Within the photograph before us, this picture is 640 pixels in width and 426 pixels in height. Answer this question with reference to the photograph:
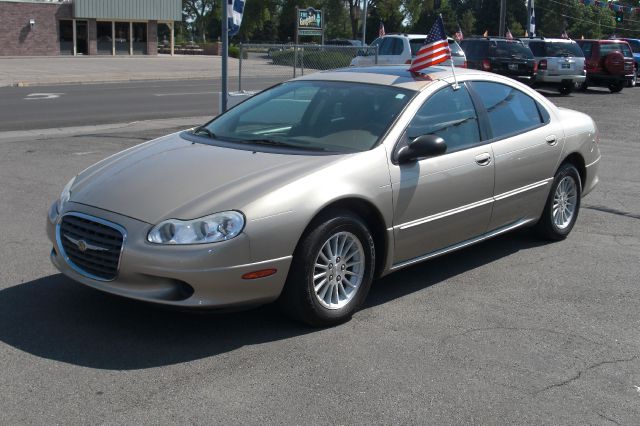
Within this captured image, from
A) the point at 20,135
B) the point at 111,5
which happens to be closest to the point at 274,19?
the point at 111,5

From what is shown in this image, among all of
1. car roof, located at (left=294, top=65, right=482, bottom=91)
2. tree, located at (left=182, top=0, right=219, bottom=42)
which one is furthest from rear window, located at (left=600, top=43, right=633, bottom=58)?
tree, located at (left=182, top=0, right=219, bottom=42)

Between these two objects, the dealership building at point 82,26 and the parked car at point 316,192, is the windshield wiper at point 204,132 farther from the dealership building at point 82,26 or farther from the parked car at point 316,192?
the dealership building at point 82,26

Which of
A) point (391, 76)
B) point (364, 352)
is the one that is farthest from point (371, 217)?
point (391, 76)

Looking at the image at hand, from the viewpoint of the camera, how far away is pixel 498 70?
922 inches

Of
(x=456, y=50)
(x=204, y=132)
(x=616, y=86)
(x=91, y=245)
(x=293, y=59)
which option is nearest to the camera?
(x=91, y=245)

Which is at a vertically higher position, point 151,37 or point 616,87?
point 151,37

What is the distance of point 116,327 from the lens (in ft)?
15.8

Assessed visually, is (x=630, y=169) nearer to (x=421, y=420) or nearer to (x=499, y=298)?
(x=499, y=298)

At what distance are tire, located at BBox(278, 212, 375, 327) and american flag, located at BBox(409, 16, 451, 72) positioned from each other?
183cm

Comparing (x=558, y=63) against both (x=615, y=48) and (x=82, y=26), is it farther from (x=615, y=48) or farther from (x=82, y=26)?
(x=82, y=26)

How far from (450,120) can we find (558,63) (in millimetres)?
19866

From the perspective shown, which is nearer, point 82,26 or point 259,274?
point 259,274

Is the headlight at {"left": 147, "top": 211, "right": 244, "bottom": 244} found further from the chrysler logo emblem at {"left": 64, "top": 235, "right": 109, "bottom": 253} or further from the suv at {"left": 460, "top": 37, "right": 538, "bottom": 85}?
the suv at {"left": 460, "top": 37, "right": 538, "bottom": 85}

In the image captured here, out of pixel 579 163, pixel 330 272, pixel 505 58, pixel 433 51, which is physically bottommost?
pixel 330 272
